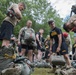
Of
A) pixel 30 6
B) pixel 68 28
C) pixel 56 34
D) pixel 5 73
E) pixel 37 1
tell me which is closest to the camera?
pixel 68 28

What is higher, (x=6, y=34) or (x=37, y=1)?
(x=37, y=1)

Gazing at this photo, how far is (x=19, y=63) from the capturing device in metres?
4.95

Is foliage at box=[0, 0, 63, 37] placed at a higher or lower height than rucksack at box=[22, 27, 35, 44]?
higher

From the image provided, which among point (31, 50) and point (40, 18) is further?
point (40, 18)

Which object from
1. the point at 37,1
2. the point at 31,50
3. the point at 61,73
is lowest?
the point at 61,73

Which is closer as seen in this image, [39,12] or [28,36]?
[28,36]

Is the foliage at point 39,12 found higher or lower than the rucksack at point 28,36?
higher

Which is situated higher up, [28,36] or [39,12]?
[39,12]

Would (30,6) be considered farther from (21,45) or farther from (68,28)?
(68,28)

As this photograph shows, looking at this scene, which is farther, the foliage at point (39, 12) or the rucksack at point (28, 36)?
the foliage at point (39, 12)

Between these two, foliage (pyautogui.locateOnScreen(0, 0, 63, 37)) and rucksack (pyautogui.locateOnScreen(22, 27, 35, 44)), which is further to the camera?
foliage (pyautogui.locateOnScreen(0, 0, 63, 37))

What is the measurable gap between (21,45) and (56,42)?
105 cm

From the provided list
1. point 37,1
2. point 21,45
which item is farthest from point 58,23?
point 21,45

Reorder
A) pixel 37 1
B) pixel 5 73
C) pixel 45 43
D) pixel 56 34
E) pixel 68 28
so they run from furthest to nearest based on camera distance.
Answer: pixel 37 1 → pixel 45 43 → pixel 56 34 → pixel 5 73 → pixel 68 28
